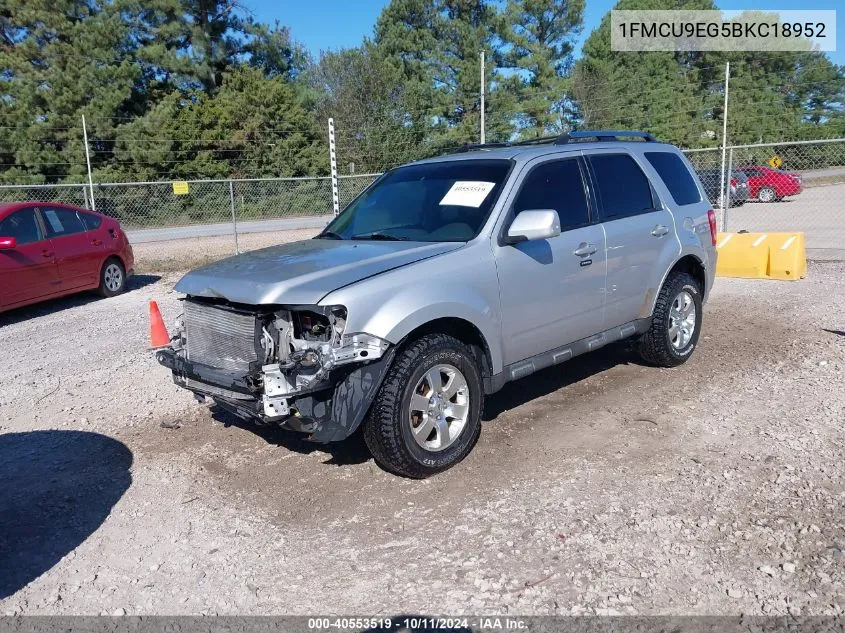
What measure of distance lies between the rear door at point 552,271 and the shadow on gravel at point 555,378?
29.0 inches

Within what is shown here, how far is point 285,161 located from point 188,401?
2954 centimetres

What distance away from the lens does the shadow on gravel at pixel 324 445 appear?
483 centimetres

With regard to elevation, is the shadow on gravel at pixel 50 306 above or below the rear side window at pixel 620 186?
below

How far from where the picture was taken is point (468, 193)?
16.6ft

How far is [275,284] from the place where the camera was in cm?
409

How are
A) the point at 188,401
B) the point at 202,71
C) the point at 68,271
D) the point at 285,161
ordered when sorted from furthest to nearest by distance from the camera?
the point at 202,71
the point at 285,161
the point at 68,271
the point at 188,401

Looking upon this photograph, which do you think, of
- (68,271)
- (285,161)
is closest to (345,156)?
(285,161)

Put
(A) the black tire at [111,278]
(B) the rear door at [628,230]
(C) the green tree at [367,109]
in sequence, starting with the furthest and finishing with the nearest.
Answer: (C) the green tree at [367,109], (A) the black tire at [111,278], (B) the rear door at [628,230]

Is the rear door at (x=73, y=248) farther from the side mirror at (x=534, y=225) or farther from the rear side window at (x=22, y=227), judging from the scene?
the side mirror at (x=534, y=225)

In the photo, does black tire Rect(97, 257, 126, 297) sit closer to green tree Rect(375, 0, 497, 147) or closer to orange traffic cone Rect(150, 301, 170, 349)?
orange traffic cone Rect(150, 301, 170, 349)

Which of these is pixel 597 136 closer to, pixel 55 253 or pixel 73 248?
pixel 55 253

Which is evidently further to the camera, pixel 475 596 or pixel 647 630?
pixel 475 596

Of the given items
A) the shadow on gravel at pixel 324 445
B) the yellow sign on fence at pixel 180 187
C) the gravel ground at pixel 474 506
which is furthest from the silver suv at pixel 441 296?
the yellow sign on fence at pixel 180 187

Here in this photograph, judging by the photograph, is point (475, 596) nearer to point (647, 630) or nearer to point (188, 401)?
point (647, 630)
